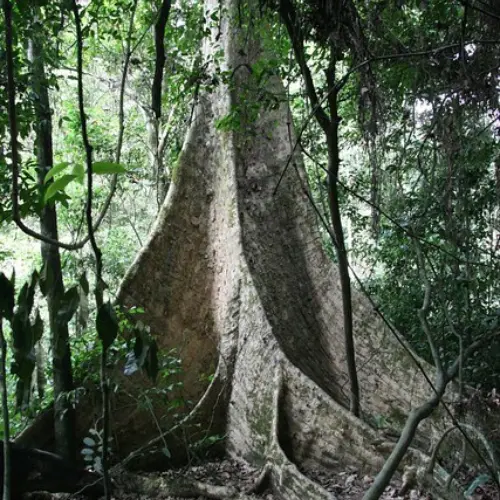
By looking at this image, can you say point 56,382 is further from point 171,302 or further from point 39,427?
point 171,302

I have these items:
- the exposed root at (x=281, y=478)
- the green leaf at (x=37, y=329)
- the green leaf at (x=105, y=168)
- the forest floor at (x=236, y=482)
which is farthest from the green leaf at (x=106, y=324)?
the forest floor at (x=236, y=482)

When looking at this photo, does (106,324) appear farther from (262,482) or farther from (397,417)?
(397,417)

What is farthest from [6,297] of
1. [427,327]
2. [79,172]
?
[427,327]

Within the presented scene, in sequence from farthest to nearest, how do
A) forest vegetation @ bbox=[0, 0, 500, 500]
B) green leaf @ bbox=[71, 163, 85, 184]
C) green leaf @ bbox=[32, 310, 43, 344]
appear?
forest vegetation @ bbox=[0, 0, 500, 500]
green leaf @ bbox=[32, 310, 43, 344]
green leaf @ bbox=[71, 163, 85, 184]

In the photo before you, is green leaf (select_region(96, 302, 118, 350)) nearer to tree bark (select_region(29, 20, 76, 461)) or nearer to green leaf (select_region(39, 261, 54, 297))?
green leaf (select_region(39, 261, 54, 297))

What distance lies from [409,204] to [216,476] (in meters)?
3.14

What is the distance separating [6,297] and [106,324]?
1.03 ft

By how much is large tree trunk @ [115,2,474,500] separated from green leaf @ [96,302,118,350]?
97.2 inches

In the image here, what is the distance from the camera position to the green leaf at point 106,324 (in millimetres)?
1540

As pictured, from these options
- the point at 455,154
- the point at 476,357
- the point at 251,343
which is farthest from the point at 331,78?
the point at 476,357

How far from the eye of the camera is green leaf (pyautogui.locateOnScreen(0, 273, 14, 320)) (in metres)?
1.60

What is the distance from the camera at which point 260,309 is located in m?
4.61

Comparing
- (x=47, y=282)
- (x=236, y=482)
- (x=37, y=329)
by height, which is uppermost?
(x=47, y=282)

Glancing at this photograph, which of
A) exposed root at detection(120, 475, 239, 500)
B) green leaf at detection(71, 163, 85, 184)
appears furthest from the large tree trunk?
green leaf at detection(71, 163, 85, 184)
